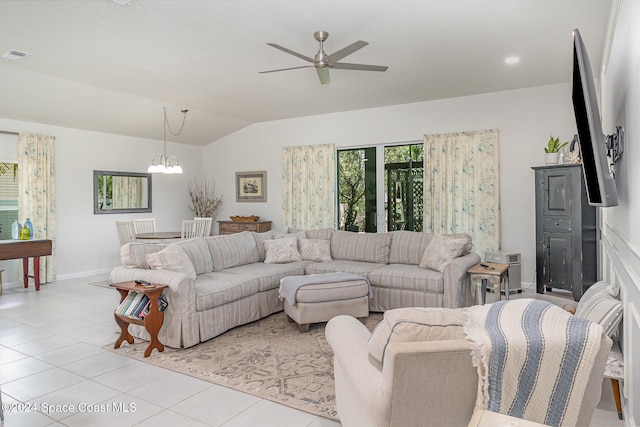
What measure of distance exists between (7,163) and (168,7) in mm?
4570

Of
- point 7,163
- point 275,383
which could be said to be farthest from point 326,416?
point 7,163

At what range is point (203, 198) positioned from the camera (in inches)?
343

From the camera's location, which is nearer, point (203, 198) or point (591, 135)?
point (591, 135)

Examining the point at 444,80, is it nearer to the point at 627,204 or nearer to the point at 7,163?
the point at 627,204

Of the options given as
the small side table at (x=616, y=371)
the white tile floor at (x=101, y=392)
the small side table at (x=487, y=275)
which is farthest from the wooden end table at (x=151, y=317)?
the small side table at (x=616, y=371)

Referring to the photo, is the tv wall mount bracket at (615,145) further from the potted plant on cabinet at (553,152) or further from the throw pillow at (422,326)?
the potted plant on cabinet at (553,152)

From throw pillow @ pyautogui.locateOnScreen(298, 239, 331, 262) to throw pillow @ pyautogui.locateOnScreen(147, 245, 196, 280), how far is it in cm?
179

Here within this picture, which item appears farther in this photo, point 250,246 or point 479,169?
point 479,169

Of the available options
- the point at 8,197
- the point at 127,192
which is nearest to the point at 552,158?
the point at 127,192

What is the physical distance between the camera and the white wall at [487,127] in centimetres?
556

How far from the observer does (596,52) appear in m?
4.25

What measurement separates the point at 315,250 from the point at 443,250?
1.68 meters

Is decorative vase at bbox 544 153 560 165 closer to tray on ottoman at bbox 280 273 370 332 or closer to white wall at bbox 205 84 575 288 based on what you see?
white wall at bbox 205 84 575 288

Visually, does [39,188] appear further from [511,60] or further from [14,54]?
[511,60]
